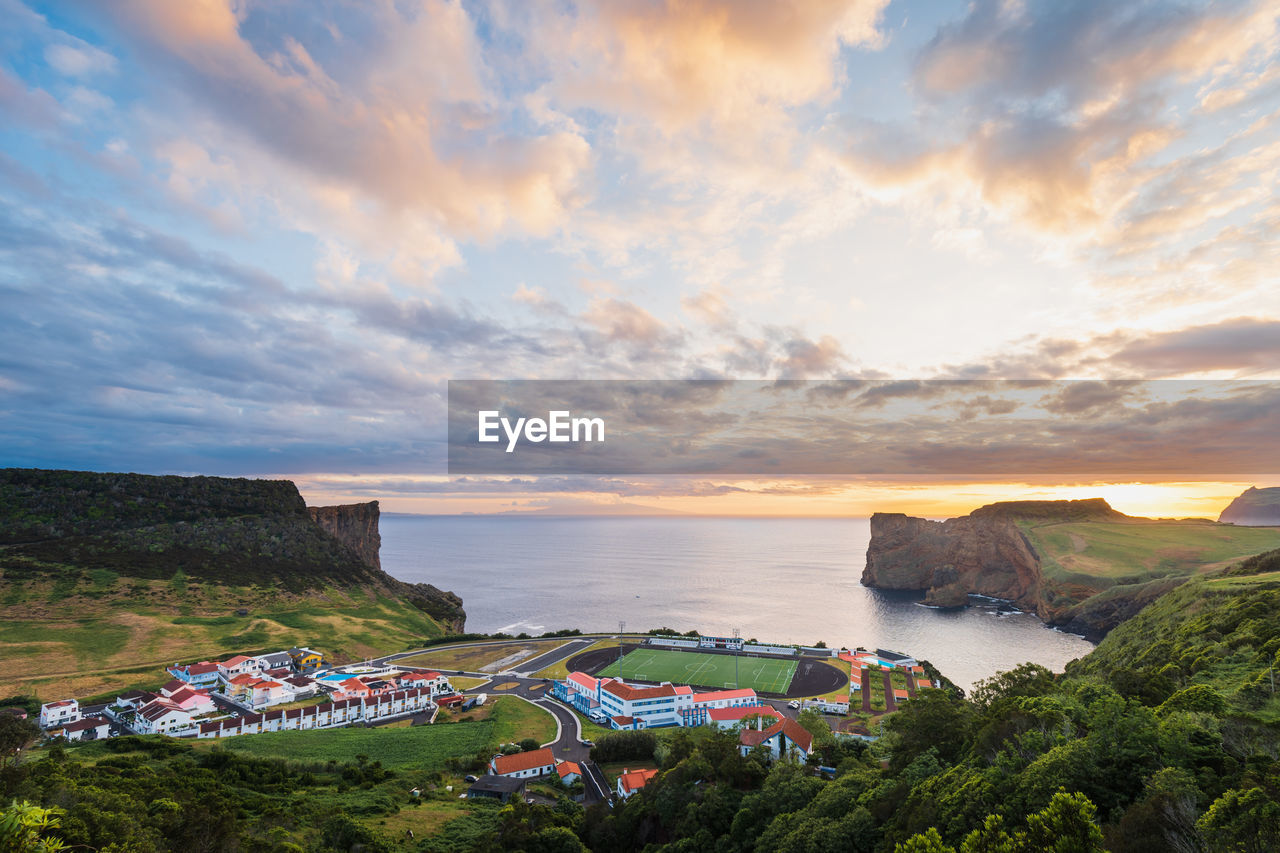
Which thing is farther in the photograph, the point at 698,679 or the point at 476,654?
the point at 476,654

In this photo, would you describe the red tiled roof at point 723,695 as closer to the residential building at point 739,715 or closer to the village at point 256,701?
the residential building at point 739,715

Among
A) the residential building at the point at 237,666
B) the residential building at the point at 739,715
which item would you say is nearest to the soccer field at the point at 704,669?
the residential building at the point at 739,715

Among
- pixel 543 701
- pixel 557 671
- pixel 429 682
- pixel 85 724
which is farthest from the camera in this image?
pixel 557 671

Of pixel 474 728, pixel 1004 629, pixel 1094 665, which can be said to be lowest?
pixel 1004 629

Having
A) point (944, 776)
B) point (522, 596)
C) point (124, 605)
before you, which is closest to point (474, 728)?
point (944, 776)

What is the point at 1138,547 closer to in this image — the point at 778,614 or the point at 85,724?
the point at 778,614

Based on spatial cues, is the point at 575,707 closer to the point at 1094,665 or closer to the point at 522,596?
the point at 1094,665

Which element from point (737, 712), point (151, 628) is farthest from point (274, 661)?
point (737, 712)
